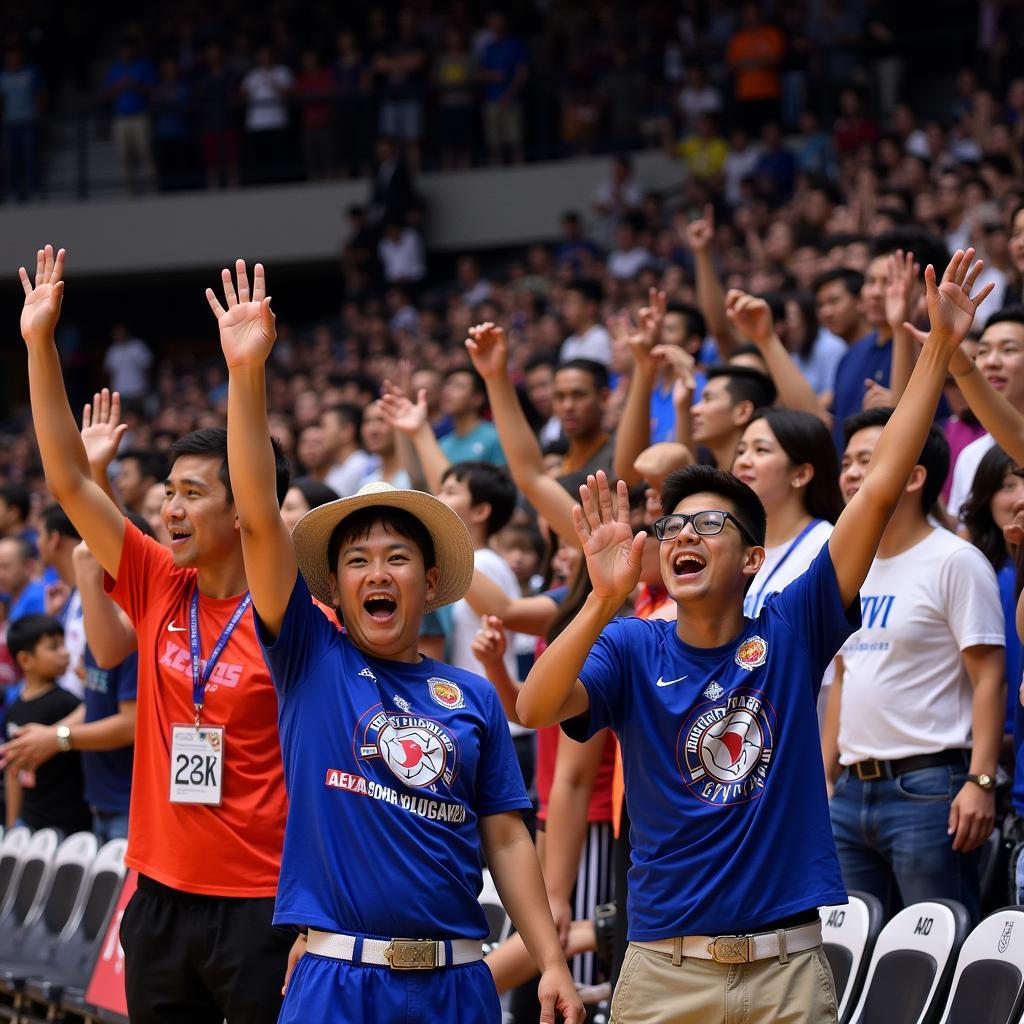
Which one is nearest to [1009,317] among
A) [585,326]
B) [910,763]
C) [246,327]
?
[910,763]

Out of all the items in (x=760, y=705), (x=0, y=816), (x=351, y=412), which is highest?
(x=351, y=412)

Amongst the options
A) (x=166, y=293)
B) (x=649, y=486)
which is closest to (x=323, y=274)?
(x=166, y=293)

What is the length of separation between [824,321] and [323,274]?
588 inches

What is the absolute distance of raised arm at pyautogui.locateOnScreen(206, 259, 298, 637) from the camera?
10.5 feet

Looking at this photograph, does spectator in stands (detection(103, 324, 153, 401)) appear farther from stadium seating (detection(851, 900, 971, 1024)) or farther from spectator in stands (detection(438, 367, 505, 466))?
stadium seating (detection(851, 900, 971, 1024))

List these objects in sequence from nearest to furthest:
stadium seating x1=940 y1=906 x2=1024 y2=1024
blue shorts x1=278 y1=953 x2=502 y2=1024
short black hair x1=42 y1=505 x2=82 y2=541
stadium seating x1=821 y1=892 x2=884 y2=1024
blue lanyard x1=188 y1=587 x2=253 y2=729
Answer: blue shorts x1=278 y1=953 x2=502 y2=1024 → stadium seating x1=940 y1=906 x2=1024 y2=1024 → blue lanyard x1=188 y1=587 x2=253 y2=729 → stadium seating x1=821 y1=892 x2=884 y2=1024 → short black hair x1=42 y1=505 x2=82 y2=541

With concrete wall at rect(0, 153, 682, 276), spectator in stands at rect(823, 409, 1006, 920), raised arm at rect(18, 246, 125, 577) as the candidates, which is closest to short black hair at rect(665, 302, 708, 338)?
spectator in stands at rect(823, 409, 1006, 920)

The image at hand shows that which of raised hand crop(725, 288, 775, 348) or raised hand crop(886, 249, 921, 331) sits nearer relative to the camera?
raised hand crop(886, 249, 921, 331)

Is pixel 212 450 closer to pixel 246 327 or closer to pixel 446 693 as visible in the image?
pixel 246 327

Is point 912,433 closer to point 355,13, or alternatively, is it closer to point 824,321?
point 824,321

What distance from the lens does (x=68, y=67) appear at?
21812mm

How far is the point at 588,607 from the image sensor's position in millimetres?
3145

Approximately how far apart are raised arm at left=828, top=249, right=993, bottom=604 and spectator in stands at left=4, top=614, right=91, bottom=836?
4514mm

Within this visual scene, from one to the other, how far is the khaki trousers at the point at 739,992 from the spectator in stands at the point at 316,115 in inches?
642
